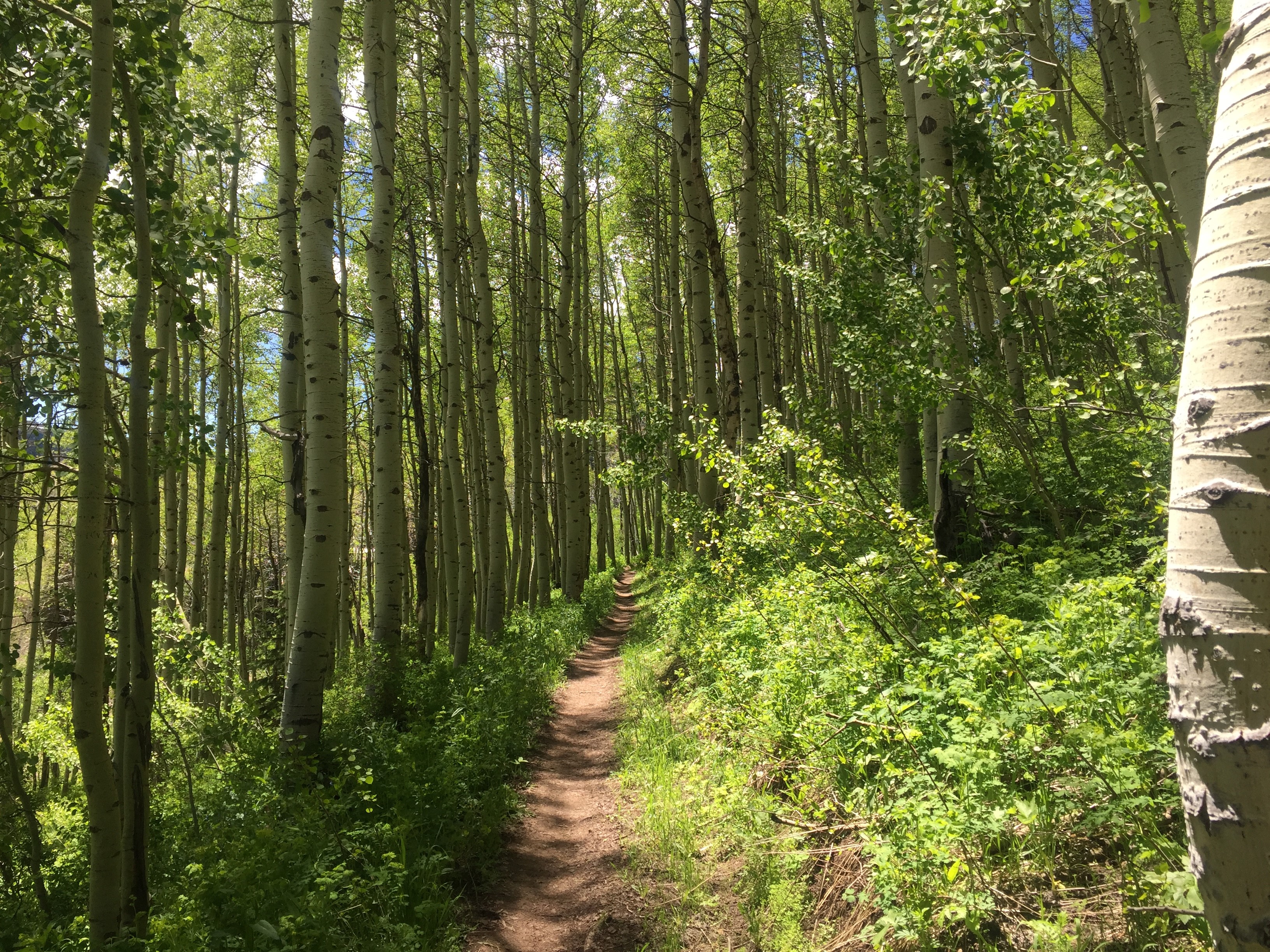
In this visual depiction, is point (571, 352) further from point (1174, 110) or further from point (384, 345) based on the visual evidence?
point (1174, 110)

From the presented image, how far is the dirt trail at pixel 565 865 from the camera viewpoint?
3.91 m

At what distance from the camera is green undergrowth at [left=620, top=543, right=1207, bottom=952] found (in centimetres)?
258

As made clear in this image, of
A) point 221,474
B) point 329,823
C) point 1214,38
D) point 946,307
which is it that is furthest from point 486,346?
point 1214,38

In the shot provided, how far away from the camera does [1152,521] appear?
3775 mm

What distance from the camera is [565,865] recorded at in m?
4.71

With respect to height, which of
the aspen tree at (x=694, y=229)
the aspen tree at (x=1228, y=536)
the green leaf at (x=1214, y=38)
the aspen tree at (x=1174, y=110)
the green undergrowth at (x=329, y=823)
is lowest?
the green undergrowth at (x=329, y=823)

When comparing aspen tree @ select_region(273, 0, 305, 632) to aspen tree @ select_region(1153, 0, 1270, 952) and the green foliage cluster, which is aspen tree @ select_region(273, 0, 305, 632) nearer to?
the green foliage cluster

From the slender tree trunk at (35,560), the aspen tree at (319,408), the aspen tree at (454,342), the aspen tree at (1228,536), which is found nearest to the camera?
the aspen tree at (1228,536)

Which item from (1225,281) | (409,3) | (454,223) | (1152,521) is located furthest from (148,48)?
(409,3)

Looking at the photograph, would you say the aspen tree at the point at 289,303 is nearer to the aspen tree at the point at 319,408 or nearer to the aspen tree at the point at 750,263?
the aspen tree at the point at 319,408

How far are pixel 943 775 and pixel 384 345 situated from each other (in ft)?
20.4

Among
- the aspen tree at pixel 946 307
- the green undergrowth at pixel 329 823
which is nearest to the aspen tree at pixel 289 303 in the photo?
the green undergrowth at pixel 329 823

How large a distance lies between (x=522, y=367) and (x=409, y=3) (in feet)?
25.7

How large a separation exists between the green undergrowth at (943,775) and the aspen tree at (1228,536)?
1.56 m
